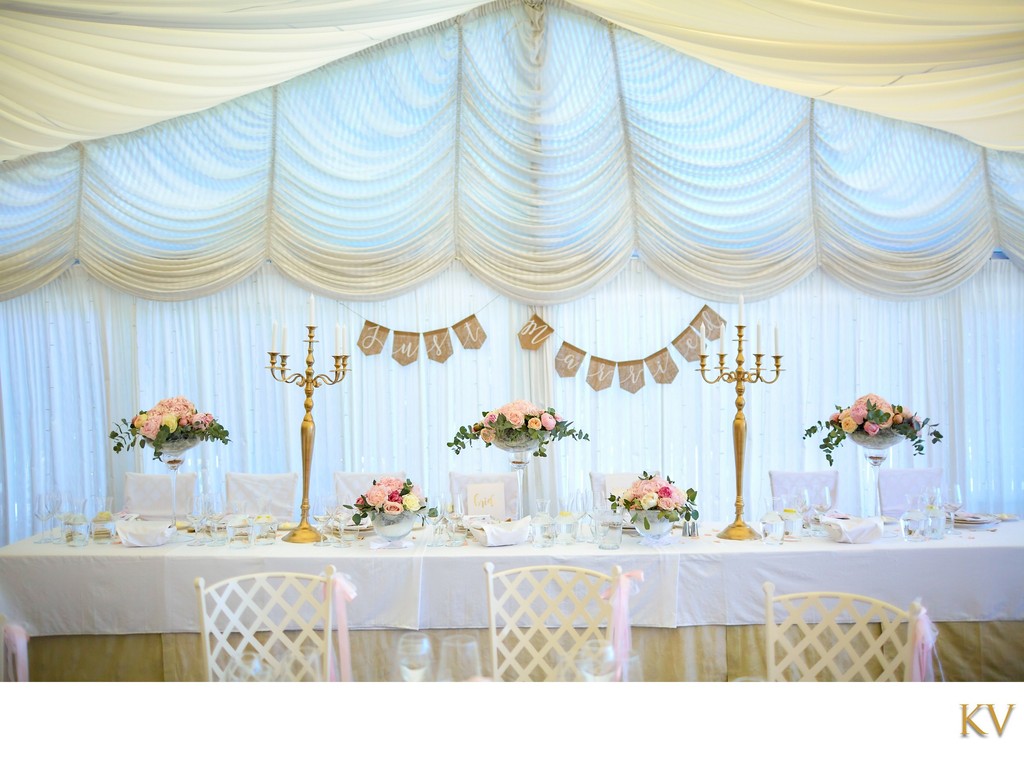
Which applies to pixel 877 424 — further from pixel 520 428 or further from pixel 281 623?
pixel 281 623

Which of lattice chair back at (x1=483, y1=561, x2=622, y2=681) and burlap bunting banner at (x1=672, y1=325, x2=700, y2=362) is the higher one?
burlap bunting banner at (x1=672, y1=325, x2=700, y2=362)

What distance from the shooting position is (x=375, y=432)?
274 inches

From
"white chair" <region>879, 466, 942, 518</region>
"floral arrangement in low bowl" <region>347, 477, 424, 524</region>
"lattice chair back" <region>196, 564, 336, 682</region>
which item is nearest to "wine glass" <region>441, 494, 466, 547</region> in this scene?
"floral arrangement in low bowl" <region>347, 477, 424, 524</region>

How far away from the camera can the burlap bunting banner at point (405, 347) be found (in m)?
6.88

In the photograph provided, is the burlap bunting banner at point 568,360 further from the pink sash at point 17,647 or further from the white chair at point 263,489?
the pink sash at point 17,647

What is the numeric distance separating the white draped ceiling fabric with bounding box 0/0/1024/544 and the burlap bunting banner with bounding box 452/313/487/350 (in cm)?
11

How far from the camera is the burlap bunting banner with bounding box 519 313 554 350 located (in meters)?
6.80

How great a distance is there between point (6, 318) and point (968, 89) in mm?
6783

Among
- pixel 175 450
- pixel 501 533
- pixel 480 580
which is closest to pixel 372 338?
pixel 175 450

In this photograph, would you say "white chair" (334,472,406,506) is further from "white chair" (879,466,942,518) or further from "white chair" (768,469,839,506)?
"white chair" (879,466,942,518)

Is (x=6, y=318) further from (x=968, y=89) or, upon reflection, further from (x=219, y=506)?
(x=968, y=89)

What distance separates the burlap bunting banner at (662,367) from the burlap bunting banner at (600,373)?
0.30 m

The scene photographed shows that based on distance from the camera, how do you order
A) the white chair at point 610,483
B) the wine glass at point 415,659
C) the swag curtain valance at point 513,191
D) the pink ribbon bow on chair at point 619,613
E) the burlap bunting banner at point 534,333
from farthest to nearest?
the burlap bunting banner at point 534,333, the swag curtain valance at point 513,191, the white chair at point 610,483, the pink ribbon bow on chair at point 619,613, the wine glass at point 415,659

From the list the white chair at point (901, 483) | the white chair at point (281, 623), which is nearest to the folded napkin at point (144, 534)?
the white chair at point (281, 623)
